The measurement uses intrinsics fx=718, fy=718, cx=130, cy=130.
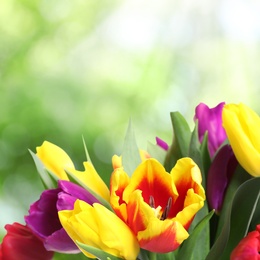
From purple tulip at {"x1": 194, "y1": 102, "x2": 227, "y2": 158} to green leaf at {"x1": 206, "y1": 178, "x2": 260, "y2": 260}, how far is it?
62mm

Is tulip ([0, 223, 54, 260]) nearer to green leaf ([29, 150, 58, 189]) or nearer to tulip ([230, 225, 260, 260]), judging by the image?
green leaf ([29, 150, 58, 189])

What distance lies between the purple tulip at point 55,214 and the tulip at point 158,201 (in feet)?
0.10

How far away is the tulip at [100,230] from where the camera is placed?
402 mm

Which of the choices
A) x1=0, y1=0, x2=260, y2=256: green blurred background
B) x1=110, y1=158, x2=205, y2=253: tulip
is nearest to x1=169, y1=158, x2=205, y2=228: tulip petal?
x1=110, y1=158, x2=205, y2=253: tulip

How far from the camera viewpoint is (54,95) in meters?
2.06

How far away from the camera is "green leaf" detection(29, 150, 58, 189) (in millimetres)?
485

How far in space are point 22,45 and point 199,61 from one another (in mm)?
524

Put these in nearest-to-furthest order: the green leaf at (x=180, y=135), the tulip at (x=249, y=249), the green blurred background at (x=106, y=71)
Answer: the tulip at (x=249, y=249) < the green leaf at (x=180, y=135) < the green blurred background at (x=106, y=71)

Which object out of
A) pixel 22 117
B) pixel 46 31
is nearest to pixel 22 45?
pixel 46 31

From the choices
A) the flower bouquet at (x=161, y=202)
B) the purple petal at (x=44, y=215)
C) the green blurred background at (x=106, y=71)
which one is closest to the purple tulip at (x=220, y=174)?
the flower bouquet at (x=161, y=202)

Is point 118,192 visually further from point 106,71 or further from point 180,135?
point 106,71

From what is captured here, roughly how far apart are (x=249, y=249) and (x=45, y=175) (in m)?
0.16

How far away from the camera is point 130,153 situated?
1.60 feet

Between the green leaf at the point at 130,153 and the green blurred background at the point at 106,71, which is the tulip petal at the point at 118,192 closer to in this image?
the green leaf at the point at 130,153
